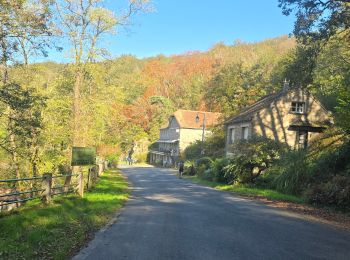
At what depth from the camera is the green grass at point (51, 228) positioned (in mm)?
7637

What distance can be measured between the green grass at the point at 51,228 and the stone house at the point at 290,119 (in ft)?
78.6

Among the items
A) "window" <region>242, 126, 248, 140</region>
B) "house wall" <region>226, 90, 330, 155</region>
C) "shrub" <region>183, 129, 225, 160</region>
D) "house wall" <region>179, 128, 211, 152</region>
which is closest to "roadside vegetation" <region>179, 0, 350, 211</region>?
"house wall" <region>226, 90, 330, 155</region>

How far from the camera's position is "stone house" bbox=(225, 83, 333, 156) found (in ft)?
120

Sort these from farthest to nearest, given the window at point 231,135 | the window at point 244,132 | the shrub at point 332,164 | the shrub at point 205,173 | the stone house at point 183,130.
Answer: the stone house at point 183,130, the window at point 231,135, the window at point 244,132, the shrub at point 205,173, the shrub at point 332,164

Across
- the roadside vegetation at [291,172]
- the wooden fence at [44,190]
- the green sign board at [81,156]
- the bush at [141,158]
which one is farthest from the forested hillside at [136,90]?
the roadside vegetation at [291,172]

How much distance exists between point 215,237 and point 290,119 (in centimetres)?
2957

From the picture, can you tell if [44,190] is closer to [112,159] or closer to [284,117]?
[284,117]

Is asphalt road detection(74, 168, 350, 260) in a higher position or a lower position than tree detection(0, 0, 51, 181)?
lower

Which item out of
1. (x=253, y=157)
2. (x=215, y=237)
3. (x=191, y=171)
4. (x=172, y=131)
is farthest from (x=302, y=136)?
(x=172, y=131)

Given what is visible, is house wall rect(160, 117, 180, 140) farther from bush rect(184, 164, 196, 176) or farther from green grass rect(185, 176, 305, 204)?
green grass rect(185, 176, 305, 204)

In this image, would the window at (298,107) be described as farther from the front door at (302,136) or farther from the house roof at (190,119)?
the house roof at (190,119)

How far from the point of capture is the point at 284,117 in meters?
36.9

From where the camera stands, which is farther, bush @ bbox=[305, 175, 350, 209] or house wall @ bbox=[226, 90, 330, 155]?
house wall @ bbox=[226, 90, 330, 155]

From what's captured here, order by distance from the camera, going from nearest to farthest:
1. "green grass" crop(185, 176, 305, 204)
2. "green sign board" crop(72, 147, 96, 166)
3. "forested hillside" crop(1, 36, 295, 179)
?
"green sign board" crop(72, 147, 96, 166)
"green grass" crop(185, 176, 305, 204)
"forested hillside" crop(1, 36, 295, 179)
